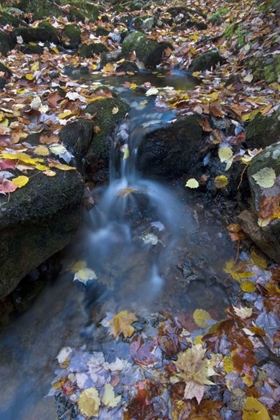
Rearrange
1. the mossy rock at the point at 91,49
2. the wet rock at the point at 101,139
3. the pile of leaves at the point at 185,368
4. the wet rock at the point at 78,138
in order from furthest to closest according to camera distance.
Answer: the mossy rock at the point at 91,49 < the wet rock at the point at 101,139 < the wet rock at the point at 78,138 < the pile of leaves at the point at 185,368

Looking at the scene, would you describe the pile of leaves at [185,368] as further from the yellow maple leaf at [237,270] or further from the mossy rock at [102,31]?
the mossy rock at [102,31]

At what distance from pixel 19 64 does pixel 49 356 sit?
5818 mm

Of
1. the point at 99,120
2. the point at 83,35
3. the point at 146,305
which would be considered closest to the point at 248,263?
the point at 146,305

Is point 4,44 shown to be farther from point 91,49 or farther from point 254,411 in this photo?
point 254,411

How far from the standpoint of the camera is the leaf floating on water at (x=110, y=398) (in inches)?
82.0

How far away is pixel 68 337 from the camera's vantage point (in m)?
2.53

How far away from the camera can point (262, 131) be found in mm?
3381

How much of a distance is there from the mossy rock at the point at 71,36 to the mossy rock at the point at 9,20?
1.12 meters

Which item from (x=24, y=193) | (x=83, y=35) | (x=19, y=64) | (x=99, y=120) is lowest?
(x=24, y=193)

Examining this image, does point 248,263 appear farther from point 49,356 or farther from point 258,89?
point 258,89

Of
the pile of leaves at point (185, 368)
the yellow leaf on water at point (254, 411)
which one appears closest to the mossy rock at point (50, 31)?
the pile of leaves at point (185, 368)

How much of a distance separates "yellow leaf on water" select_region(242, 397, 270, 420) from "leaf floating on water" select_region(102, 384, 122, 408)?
88 centimetres

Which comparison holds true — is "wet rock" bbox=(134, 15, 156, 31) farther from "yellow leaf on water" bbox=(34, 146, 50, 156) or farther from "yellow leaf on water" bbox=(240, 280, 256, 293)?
"yellow leaf on water" bbox=(240, 280, 256, 293)

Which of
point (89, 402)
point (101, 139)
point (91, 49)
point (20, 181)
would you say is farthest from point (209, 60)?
point (89, 402)
